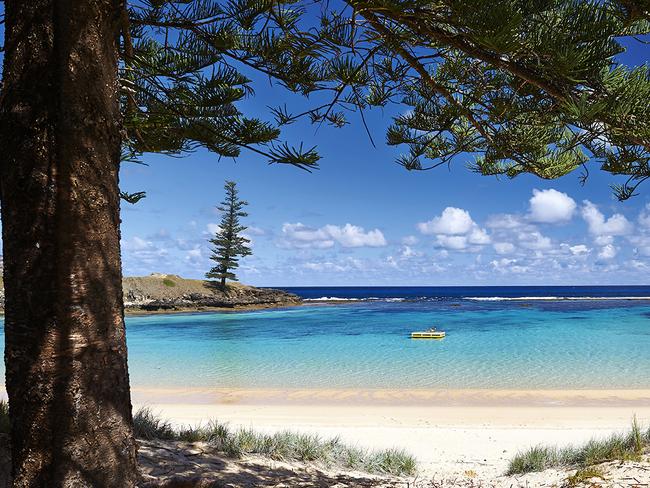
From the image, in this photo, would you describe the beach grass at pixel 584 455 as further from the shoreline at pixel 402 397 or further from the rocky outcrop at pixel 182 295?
the rocky outcrop at pixel 182 295

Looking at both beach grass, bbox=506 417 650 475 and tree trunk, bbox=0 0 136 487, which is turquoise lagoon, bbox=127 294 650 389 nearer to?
beach grass, bbox=506 417 650 475

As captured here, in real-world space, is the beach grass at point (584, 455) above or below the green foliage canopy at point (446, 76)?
below

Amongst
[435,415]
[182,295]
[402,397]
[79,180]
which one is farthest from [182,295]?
[79,180]

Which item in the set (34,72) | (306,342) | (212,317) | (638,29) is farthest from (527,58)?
(212,317)

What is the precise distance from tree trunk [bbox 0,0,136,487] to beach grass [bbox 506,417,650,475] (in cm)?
358

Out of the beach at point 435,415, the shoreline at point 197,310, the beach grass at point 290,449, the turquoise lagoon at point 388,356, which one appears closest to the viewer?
the beach grass at point 290,449

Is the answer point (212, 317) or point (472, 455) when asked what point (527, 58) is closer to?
point (472, 455)

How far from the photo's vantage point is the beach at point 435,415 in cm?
530

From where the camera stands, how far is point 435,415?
741 cm

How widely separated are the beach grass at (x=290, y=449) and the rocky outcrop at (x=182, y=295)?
92.4 feet

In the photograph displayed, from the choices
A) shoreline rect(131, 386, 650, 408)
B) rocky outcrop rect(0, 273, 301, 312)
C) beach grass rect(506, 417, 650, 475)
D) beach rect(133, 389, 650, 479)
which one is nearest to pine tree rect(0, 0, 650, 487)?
beach grass rect(506, 417, 650, 475)

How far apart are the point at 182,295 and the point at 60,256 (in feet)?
114

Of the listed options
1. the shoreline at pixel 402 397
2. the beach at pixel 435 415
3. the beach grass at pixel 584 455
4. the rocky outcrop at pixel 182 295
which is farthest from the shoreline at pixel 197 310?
the beach grass at pixel 584 455

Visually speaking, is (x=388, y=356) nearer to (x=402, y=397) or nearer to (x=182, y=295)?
(x=402, y=397)
